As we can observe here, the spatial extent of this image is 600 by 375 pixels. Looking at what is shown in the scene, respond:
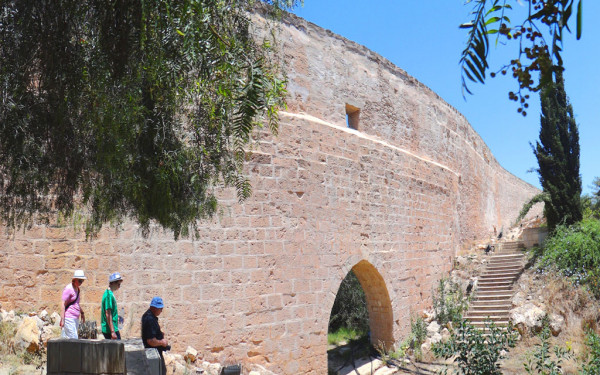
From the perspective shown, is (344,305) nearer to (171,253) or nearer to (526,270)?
(526,270)

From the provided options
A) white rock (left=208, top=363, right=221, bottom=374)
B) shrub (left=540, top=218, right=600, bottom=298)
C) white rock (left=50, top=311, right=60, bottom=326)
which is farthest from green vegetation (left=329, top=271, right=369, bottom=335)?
white rock (left=50, top=311, right=60, bottom=326)

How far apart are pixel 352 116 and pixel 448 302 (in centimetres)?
490

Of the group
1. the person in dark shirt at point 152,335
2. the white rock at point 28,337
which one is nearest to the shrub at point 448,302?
the person in dark shirt at point 152,335

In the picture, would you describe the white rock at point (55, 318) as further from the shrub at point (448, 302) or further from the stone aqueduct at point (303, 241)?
the shrub at point (448, 302)

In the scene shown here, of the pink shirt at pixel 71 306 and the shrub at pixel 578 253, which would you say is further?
the shrub at pixel 578 253

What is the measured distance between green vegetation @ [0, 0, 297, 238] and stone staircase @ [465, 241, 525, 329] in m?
8.59

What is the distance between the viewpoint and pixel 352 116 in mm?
9711

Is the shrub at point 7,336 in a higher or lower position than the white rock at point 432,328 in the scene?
higher

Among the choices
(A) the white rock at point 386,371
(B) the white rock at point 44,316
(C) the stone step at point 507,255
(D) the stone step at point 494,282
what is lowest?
(A) the white rock at point 386,371

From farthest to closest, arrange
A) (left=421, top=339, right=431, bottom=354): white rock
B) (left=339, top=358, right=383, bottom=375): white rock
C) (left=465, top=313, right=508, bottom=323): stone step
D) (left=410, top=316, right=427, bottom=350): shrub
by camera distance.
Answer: (left=465, top=313, right=508, bottom=323): stone step
(left=410, top=316, right=427, bottom=350): shrub
(left=421, top=339, right=431, bottom=354): white rock
(left=339, top=358, right=383, bottom=375): white rock

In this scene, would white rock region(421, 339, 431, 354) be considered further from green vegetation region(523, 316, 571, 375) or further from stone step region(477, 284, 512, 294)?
Result: stone step region(477, 284, 512, 294)

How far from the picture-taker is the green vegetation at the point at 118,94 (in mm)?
3006

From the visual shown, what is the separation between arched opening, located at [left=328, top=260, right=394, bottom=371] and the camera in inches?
377

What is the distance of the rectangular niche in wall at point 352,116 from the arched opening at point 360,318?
8.86 feet
